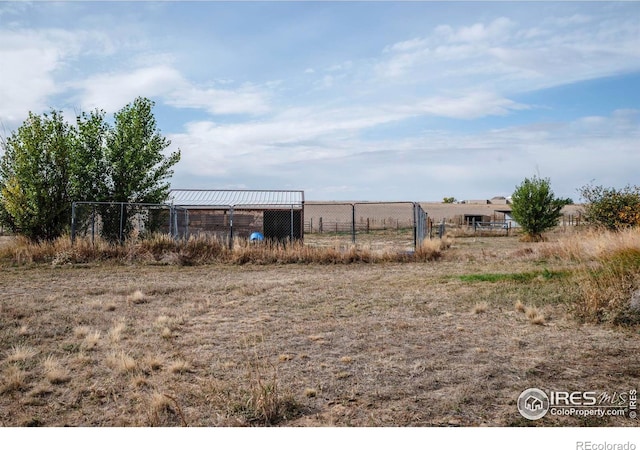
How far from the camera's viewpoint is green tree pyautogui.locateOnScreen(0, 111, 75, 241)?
64.7ft

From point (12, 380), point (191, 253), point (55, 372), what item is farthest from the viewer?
point (191, 253)

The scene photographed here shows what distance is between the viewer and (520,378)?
5.68 meters

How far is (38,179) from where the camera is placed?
1984cm

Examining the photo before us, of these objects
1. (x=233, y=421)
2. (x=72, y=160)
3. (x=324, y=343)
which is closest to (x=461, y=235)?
(x=72, y=160)

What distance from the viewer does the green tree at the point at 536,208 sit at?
108 feet

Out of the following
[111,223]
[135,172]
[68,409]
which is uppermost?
[135,172]

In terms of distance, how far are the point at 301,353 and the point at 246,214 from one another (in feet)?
62.7

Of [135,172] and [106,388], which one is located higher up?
[135,172]

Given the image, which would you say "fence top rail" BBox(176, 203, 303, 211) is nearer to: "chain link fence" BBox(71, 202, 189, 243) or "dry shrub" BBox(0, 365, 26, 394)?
"chain link fence" BBox(71, 202, 189, 243)

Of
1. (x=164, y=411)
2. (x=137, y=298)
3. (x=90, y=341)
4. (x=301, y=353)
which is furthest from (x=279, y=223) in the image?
(x=164, y=411)

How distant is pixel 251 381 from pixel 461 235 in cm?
3839

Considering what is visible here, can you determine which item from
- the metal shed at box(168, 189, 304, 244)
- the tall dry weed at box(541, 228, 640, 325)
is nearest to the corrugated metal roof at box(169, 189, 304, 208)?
the metal shed at box(168, 189, 304, 244)

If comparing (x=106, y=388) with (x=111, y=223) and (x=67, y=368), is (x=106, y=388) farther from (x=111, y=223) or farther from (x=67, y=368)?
(x=111, y=223)

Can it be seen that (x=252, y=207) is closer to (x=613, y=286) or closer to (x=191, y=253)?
(x=191, y=253)
